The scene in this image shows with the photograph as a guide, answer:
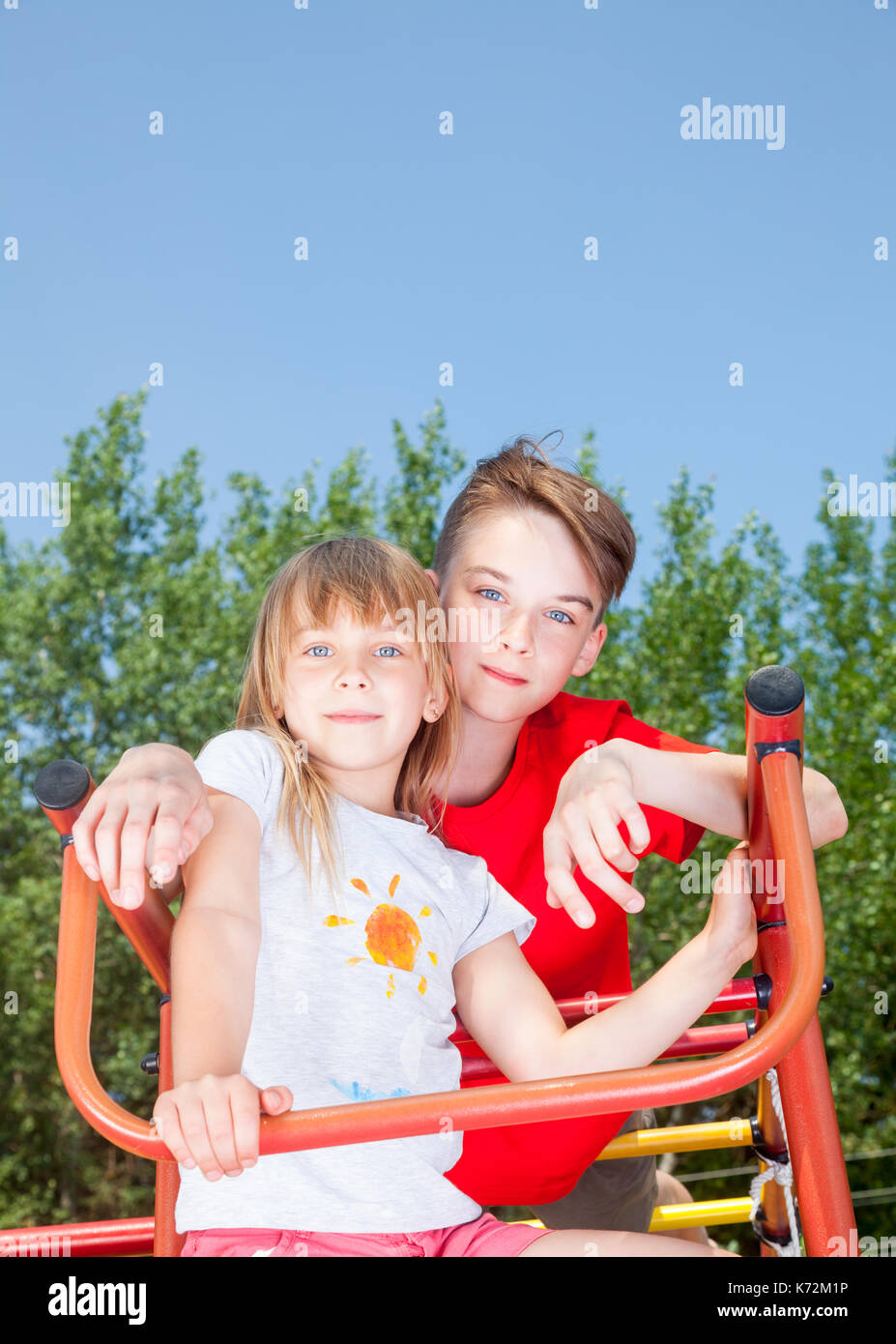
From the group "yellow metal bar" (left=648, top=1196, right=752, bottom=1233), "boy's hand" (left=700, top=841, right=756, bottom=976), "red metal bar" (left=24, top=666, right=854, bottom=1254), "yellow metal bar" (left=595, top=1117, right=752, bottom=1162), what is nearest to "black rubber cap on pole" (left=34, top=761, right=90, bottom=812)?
"red metal bar" (left=24, top=666, right=854, bottom=1254)

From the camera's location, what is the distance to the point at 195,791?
1.13 m

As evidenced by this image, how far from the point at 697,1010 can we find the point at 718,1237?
923cm

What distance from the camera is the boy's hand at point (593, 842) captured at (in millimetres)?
1137

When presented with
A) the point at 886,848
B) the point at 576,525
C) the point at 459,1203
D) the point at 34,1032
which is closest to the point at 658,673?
the point at 886,848

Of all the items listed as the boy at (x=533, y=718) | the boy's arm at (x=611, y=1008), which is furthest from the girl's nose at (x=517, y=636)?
the boy's arm at (x=611, y=1008)

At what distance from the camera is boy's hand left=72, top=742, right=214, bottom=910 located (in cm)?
106

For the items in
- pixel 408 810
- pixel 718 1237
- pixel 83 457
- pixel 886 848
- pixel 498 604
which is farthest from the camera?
pixel 83 457

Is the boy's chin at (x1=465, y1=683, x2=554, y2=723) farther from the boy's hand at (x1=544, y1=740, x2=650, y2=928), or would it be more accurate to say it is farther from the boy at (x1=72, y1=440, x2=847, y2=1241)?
the boy's hand at (x1=544, y1=740, x2=650, y2=928)

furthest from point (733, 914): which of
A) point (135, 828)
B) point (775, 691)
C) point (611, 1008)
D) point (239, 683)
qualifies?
point (239, 683)

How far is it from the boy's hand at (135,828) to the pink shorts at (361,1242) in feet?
0.99

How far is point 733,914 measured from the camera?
52.6 inches

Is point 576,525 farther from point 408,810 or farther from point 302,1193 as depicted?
point 302,1193

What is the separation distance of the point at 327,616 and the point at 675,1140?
98 cm

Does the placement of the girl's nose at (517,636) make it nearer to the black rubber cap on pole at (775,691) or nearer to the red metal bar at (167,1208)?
the black rubber cap on pole at (775,691)
